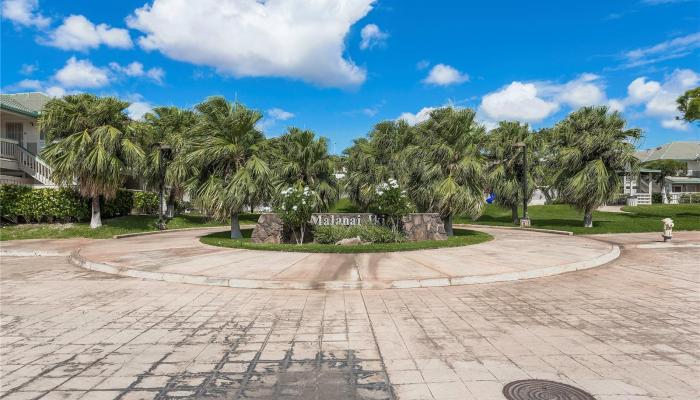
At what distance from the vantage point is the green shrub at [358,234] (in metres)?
15.2

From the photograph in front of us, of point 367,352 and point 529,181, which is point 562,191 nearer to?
point 529,181

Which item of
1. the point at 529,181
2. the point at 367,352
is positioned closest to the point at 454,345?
the point at 367,352

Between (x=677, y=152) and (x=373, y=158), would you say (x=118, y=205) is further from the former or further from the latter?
(x=677, y=152)

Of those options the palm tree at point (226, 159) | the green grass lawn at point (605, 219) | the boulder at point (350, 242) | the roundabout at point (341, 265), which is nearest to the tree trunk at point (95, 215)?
the roundabout at point (341, 265)

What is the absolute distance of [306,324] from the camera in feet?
19.4

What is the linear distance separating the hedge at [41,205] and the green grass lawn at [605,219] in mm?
25821

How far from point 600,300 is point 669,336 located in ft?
6.57

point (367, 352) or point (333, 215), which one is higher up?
point (333, 215)

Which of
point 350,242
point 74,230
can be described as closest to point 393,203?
point 350,242

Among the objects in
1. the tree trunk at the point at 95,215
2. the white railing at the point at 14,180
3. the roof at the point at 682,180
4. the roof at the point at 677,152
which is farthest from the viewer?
the roof at the point at 677,152

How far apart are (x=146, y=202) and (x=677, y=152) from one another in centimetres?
7557

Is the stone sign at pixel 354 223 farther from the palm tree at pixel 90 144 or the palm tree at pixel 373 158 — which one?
the palm tree at pixel 373 158

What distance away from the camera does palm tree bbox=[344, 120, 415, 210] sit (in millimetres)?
29797

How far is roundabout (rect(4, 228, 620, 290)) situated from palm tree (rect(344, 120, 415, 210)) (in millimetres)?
16002
